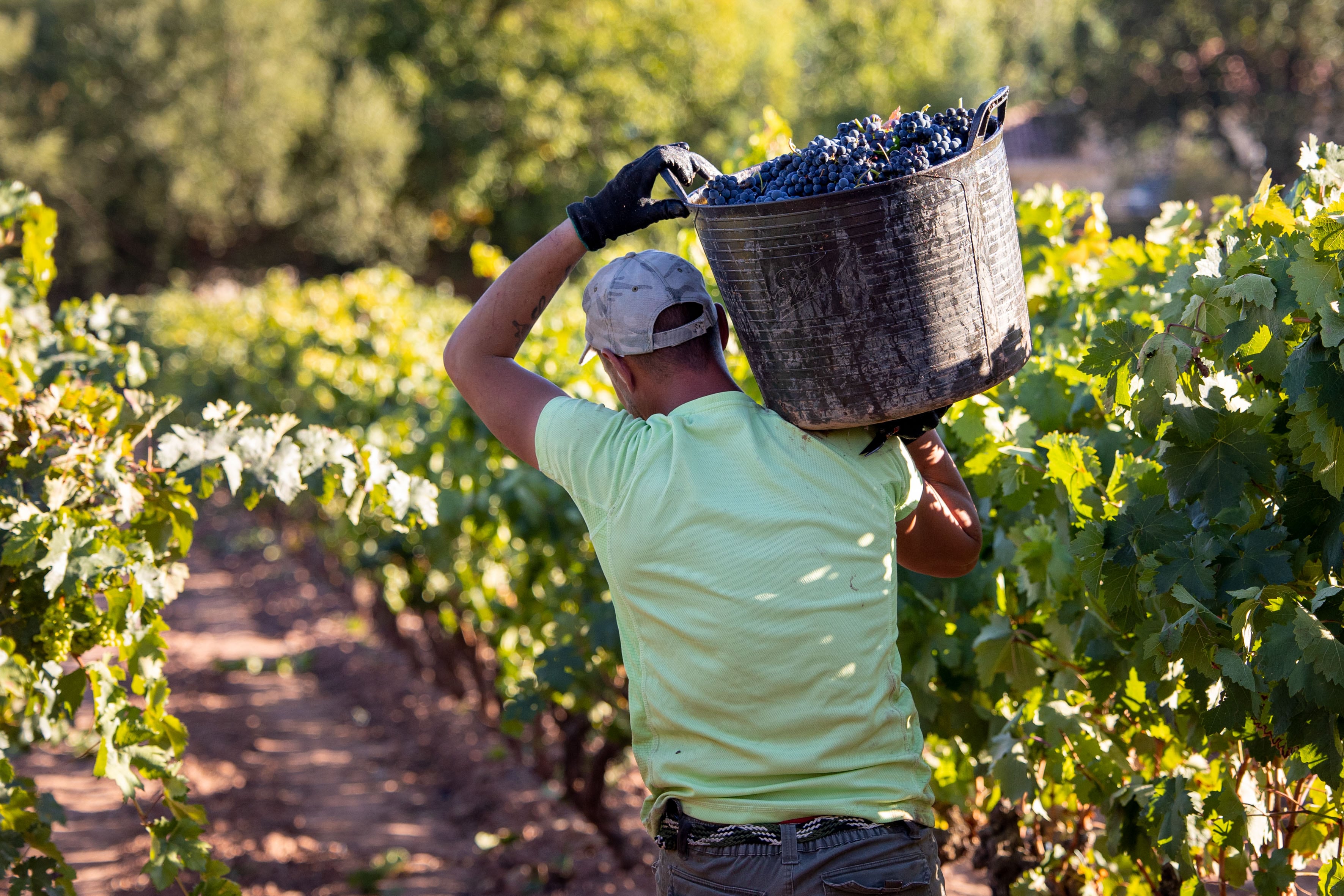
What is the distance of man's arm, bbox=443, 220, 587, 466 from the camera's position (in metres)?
2.01

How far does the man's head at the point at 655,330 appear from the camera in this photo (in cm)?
185

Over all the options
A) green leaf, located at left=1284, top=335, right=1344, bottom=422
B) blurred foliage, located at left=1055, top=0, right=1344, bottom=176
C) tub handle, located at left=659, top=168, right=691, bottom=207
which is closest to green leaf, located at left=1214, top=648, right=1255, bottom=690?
green leaf, located at left=1284, top=335, right=1344, bottom=422

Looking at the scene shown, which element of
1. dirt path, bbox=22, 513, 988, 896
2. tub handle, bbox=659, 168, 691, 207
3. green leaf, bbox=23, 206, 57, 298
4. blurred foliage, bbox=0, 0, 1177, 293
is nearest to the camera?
tub handle, bbox=659, 168, 691, 207

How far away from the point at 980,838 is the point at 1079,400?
119cm

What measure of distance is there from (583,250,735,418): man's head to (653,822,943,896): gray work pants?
0.71 metres

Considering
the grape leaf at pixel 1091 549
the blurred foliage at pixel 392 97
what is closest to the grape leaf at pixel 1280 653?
the grape leaf at pixel 1091 549

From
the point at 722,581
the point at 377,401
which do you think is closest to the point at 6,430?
the point at 722,581

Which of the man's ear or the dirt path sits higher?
the man's ear

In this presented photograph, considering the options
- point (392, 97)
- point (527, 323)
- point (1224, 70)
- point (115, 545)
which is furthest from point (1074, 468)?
point (392, 97)

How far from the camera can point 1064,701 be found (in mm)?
2365

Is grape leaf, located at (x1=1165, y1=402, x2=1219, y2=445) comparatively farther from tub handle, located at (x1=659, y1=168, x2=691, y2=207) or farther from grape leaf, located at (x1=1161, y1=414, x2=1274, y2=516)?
tub handle, located at (x1=659, y1=168, x2=691, y2=207)

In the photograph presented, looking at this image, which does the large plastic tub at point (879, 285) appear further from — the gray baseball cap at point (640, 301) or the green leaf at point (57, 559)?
the green leaf at point (57, 559)

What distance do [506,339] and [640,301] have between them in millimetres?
Answer: 313

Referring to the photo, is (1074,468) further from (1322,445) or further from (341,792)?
(341,792)
